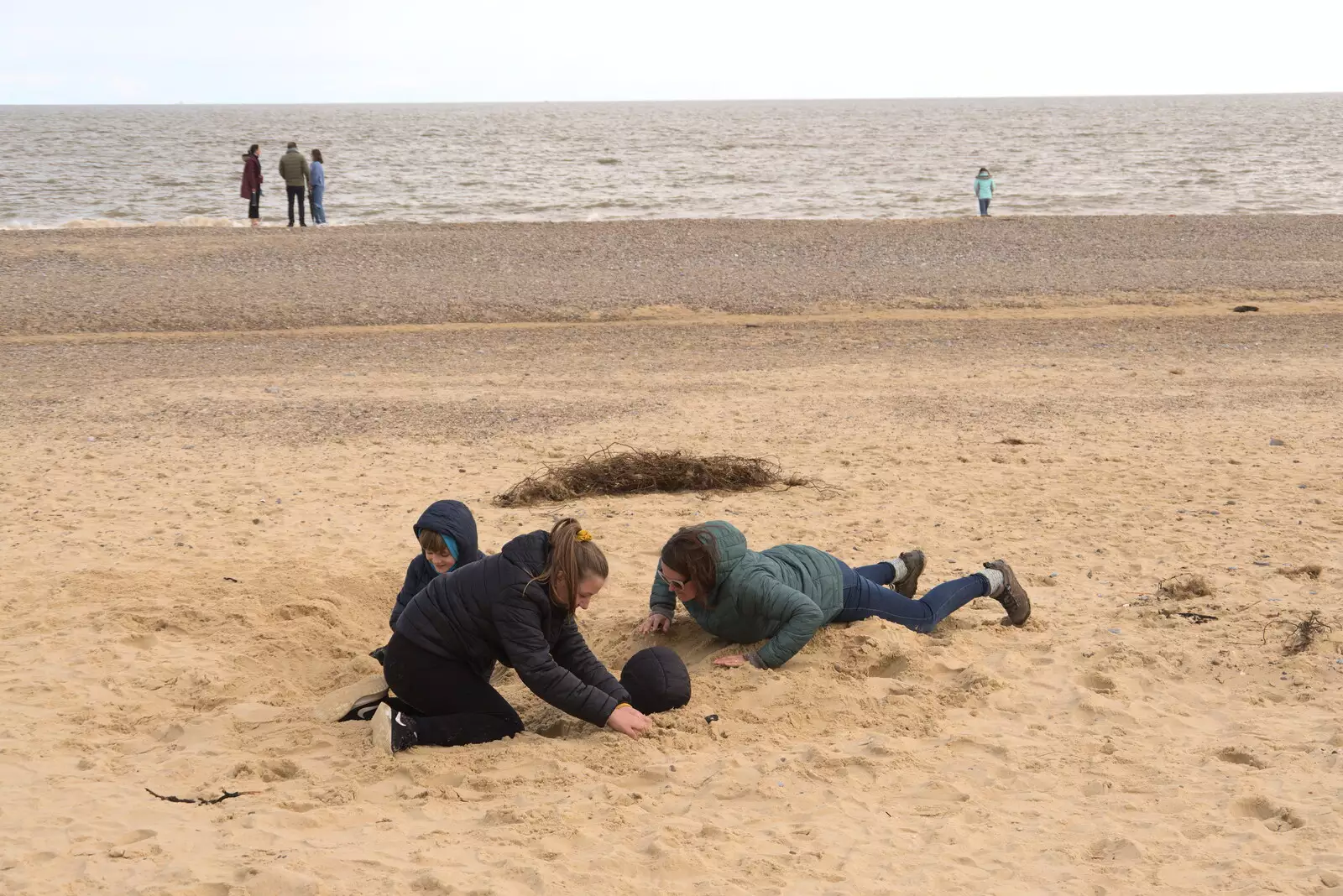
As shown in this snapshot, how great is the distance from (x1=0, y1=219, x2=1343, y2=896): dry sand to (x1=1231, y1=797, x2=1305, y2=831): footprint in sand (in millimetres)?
18

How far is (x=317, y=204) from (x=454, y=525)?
885 inches

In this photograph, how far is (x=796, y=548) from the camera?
18.3 feet

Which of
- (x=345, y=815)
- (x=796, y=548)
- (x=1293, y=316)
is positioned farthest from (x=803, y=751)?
(x=1293, y=316)

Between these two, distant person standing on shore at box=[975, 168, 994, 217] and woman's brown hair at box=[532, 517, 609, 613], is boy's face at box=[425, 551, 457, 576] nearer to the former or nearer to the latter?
woman's brown hair at box=[532, 517, 609, 613]

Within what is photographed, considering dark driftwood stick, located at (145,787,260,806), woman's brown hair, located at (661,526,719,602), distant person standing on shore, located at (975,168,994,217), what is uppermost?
distant person standing on shore, located at (975,168,994,217)

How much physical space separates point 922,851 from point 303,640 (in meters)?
3.31

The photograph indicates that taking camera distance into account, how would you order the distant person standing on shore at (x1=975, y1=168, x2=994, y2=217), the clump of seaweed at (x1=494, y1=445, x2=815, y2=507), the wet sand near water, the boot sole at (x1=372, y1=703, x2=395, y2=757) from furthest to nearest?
the distant person standing on shore at (x1=975, y1=168, x2=994, y2=217), the wet sand near water, the clump of seaweed at (x1=494, y1=445, x2=815, y2=507), the boot sole at (x1=372, y1=703, x2=395, y2=757)

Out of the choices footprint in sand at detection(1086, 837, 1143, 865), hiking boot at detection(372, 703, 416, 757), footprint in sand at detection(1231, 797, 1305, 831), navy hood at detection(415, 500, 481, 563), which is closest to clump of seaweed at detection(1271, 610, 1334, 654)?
footprint in sand at detection(1231, 797, 1305, 831)

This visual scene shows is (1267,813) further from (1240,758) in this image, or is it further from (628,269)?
(628,269)

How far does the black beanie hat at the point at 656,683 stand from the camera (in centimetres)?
482

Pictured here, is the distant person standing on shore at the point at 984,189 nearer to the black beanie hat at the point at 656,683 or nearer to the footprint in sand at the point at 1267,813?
the black beanie hat at the point at 656,683

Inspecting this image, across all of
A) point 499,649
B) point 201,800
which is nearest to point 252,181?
point 499,649

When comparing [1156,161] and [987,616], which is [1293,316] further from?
[1156,161]

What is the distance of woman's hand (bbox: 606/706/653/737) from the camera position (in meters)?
4.58
